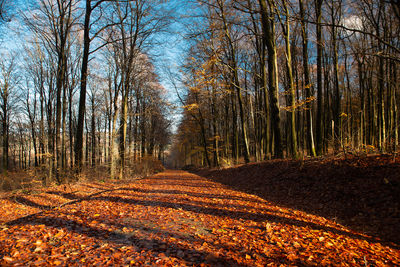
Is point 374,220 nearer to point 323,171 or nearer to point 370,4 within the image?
point 323,171

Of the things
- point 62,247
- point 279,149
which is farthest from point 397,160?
point 62,247

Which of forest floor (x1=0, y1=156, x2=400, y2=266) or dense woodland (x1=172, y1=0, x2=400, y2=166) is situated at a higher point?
dense woodland (x1=172, y1=0, x2=400, y2=166)

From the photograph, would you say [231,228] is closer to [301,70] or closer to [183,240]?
[183,240]

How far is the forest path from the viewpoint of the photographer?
256cm

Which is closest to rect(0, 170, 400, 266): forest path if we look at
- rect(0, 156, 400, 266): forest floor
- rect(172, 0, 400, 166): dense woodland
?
rect(0, 156, 400, 266): forest floor

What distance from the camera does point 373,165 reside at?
17.7 ft

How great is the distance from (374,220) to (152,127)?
2457 centimetres

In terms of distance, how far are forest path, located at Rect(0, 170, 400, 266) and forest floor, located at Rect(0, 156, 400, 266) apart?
13 millimetres

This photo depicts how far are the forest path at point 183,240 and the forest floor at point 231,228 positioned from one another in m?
0.01

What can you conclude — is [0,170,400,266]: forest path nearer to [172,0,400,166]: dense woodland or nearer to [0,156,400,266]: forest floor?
[0,156,400,266]: forest floor

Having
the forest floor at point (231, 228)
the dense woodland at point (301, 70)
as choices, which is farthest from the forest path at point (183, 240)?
the dense woodland at point (301, 70)

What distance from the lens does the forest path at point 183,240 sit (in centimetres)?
256

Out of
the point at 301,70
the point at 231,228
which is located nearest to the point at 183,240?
the point at 231,228

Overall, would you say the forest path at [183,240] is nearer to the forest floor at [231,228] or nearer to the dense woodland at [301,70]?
the forest floor at [231,228]
